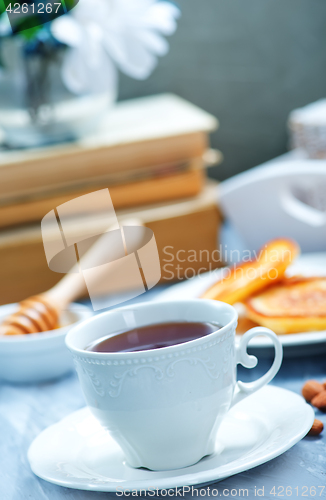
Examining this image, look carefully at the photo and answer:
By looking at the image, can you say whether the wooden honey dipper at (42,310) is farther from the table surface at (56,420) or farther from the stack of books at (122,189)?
the stack of books at (122,189)

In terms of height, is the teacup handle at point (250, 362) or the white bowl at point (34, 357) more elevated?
the teacup handle at point (250, 362)

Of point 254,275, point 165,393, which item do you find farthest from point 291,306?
point 165,393

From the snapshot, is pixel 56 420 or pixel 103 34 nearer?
pixel 56 420

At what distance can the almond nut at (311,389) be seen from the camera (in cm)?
47

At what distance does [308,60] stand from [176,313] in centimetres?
106

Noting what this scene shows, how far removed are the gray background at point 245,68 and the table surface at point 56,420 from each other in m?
0.85

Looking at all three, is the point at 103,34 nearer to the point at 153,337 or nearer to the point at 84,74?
the point at 84,74

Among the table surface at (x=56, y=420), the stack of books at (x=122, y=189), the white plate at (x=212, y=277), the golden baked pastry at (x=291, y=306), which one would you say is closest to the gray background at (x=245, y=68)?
the stack of books at (x=122, y=189)

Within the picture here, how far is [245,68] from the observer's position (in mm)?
1299

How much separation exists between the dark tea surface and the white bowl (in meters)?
0.17

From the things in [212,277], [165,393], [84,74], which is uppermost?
[84,74]

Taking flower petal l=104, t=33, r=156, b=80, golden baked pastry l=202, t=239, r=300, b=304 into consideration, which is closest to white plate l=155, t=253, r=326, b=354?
golden baked pastry l=202, t=239, r=300, b=304

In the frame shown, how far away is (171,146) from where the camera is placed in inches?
36.9

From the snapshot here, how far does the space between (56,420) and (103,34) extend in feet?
1.95
